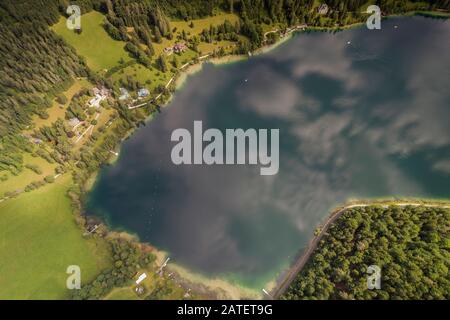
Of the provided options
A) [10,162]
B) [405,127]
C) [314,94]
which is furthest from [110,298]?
[405,127]

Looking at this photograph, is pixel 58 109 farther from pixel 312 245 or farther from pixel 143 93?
pixel 312 245

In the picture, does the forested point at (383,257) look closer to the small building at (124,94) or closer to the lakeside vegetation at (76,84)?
the lakeside vegetation at (76,84)

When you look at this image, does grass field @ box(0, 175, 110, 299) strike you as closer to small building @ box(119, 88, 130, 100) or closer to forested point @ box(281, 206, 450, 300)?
small building @ box(119, 88, 130, 100)

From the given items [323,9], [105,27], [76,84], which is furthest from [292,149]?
[105,27]

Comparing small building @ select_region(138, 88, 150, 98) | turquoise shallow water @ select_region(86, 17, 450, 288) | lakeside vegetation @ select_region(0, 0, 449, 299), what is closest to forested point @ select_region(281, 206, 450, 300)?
turquoise shallow water @ select_region(86, 17, 450, 288)

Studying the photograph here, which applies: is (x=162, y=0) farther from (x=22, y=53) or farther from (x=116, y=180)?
(x=116, y=180)

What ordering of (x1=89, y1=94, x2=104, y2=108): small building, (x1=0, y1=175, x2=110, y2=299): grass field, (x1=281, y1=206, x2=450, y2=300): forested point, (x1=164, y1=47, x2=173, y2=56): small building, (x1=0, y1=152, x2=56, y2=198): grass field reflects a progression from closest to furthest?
(x1=281, y1=206, x2=450, y2=300): forested point
(x1=0, y1=175, x2=110, y2=299): grass field
(x1=0, y1=152, x2=56, y2=198): grass field
(x1=89, y1=94, x2=104, y2=108): small building
(x1=164, y1=47, x2=173, y2=56): small building
